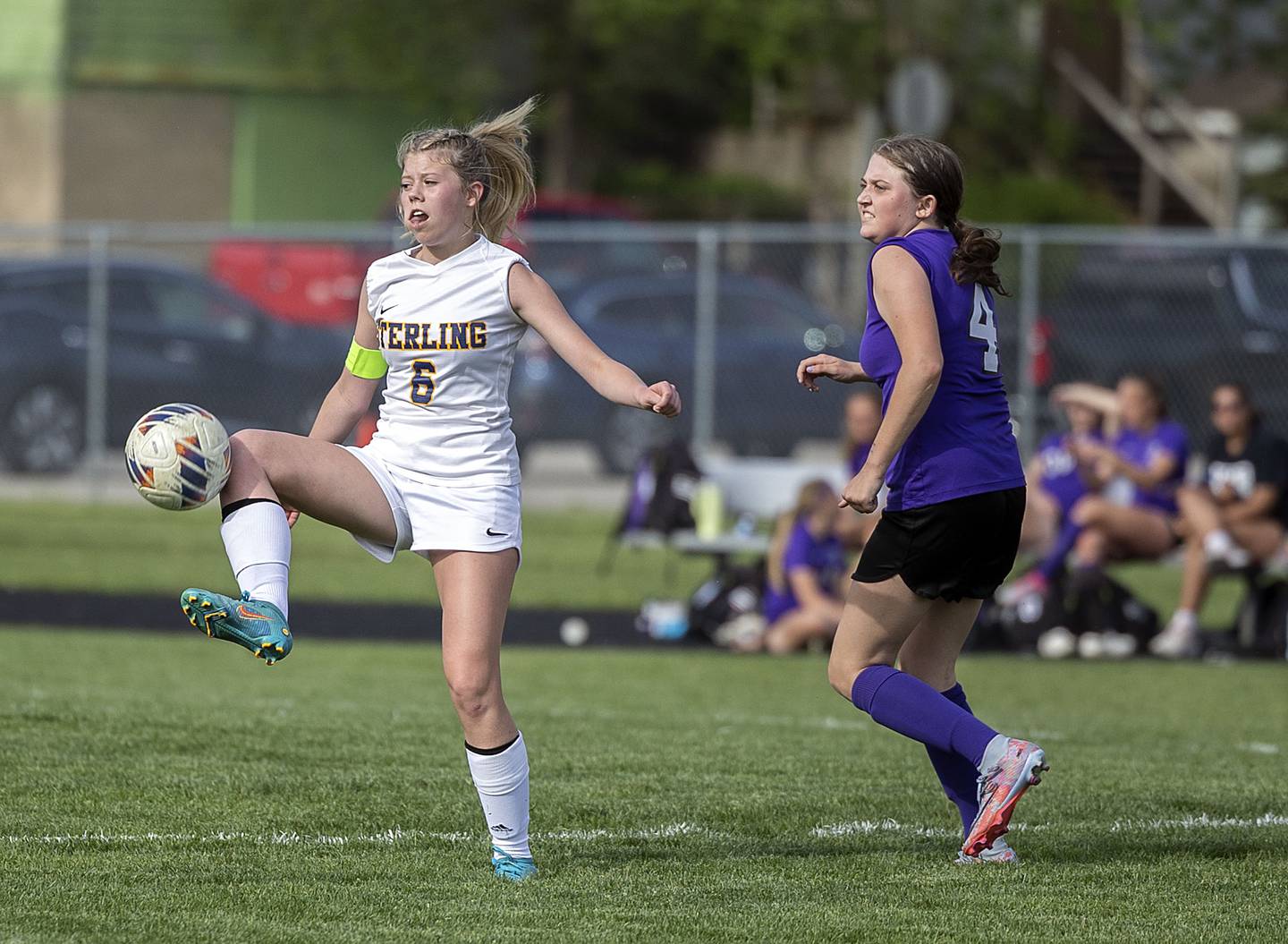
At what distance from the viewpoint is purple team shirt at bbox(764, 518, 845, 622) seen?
37.9 feet

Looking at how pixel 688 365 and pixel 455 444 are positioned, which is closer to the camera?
pixel 455 444

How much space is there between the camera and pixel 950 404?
536 centimetres

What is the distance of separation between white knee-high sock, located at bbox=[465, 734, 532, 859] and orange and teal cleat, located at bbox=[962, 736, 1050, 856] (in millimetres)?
1208

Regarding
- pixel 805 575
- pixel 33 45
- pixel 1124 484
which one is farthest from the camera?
pixel 33 45

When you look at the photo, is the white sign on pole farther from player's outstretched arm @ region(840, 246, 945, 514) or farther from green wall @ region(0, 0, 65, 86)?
green wall @ region(0, 0, 65, 86)

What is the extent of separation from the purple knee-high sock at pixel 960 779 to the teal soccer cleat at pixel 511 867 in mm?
1202

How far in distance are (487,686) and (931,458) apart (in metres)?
1.34

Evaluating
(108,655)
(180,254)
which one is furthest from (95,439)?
(180,254)

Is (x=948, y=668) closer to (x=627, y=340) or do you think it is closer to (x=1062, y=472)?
(x=1062, y=472)

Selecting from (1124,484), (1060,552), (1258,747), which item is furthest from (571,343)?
(1124,484)

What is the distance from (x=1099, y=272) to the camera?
17906 mm

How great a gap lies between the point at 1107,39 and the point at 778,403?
668 inches

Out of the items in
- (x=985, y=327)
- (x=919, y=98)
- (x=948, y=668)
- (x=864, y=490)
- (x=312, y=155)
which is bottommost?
(x=948, y=668)

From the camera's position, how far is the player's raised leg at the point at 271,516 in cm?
461
